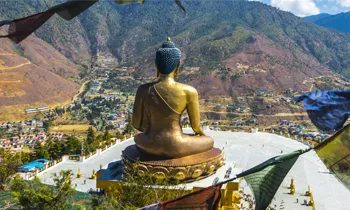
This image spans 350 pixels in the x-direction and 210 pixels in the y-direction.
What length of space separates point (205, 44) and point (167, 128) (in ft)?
285

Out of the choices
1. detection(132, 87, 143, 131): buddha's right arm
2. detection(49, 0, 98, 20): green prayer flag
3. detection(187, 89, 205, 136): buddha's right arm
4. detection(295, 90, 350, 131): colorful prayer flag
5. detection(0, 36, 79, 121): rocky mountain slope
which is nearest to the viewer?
detection(49, 0, 98, 20): green prayer flag

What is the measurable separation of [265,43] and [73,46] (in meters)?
53.6

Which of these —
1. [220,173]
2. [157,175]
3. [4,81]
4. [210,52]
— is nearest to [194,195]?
[157,175]

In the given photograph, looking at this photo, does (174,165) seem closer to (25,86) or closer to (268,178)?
(268,178)

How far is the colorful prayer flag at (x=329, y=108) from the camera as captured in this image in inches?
143

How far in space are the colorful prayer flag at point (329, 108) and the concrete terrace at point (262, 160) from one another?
832 cm

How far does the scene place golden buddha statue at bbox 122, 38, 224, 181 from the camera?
11.8m

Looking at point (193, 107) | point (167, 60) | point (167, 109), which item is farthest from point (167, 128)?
point (167, 60)

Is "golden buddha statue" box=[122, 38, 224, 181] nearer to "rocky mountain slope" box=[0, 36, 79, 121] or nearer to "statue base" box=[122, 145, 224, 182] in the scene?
"statue base" box=[122, 145, 224, 182]

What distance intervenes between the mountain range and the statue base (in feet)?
189

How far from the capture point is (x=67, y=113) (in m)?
64.4

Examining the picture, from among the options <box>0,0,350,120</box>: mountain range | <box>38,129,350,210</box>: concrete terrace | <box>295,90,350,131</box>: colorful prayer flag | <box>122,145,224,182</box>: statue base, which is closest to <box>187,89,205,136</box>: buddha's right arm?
<box>122,145,224,182</box>: statue base

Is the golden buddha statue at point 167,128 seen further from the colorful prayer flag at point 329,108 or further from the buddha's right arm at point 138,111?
the colorful prayer flag at point 329,108

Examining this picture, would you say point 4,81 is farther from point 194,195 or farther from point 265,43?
point 194,195
